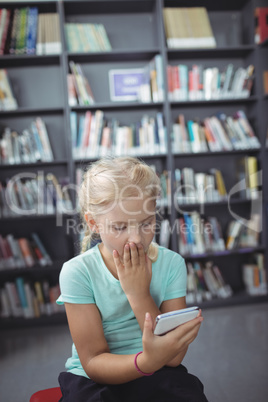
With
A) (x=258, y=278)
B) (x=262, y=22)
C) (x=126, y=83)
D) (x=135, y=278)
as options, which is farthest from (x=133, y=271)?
(x=262, y=22)

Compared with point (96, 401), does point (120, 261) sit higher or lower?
higher

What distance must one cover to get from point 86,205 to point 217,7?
2811 millimetres

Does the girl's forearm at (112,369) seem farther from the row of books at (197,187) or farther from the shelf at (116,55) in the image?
the shelf at (116,55)

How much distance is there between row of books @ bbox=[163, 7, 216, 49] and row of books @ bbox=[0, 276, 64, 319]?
7.12 ft

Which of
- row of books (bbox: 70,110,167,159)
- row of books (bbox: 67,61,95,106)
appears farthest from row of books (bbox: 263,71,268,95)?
row of books (bbox: 67,61,95,106)

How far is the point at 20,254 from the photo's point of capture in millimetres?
2963

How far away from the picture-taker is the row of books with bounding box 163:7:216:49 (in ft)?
9.95

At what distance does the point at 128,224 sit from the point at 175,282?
0.24m

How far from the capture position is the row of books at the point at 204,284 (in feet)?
10.0

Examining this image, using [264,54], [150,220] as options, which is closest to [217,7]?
[264,54]

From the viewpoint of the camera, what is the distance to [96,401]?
89 cm

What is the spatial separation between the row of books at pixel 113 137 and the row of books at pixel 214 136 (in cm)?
14

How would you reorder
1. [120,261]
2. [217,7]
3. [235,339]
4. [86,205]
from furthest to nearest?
[217,7] → [235,339] → [86,205] → [120,261]

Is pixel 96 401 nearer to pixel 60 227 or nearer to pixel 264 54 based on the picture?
pixel 60 227
